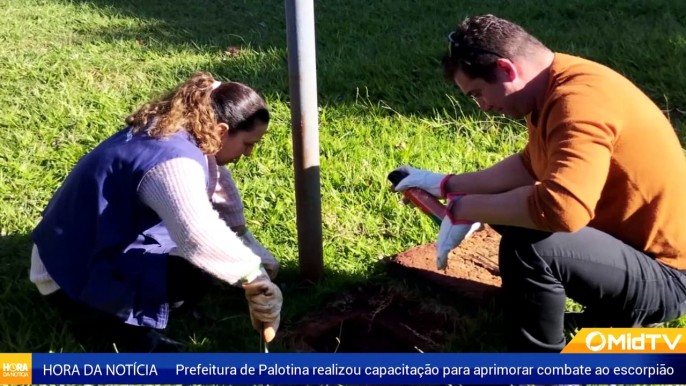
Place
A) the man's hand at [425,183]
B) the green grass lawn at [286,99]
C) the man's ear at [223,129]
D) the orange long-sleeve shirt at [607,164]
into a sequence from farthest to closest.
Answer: the green grass lawn at [286,99] < the man's hand at [425,183] < the man's ear at [223,129] < the orange long-sleeve shirt at [607,164]

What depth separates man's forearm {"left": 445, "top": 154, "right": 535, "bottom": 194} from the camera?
2.65 metres

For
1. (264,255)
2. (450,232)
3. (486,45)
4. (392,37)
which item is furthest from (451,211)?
(392,37)

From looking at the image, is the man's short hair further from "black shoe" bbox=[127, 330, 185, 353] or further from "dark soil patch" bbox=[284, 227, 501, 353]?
"black shoe" bbox=[127, 330, 185, 353]

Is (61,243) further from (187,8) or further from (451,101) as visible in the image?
(187,8)

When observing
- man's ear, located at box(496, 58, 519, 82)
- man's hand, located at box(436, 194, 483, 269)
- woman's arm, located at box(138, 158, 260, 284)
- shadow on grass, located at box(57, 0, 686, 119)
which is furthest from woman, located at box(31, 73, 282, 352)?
shadow on grass, located at box(57, 0, 686, 119)

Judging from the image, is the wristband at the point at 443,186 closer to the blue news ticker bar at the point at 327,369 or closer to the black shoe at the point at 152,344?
the blue news ticker bar at the point at 327,369

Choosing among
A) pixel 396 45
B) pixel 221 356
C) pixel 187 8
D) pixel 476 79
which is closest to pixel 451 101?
pixel 396 45

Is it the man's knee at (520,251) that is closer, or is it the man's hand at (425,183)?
the man's knee at (520,251)

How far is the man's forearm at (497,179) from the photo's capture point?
8.70ft

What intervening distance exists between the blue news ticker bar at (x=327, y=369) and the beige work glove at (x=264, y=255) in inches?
23.9

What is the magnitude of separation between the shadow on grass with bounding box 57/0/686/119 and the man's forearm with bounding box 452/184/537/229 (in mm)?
2050

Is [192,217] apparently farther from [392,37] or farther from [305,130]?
[392,37]

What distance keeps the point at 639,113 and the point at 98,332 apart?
1.86 meters

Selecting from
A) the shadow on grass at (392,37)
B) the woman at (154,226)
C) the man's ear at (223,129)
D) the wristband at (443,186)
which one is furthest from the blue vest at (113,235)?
the shadow on grass at (392,37)
